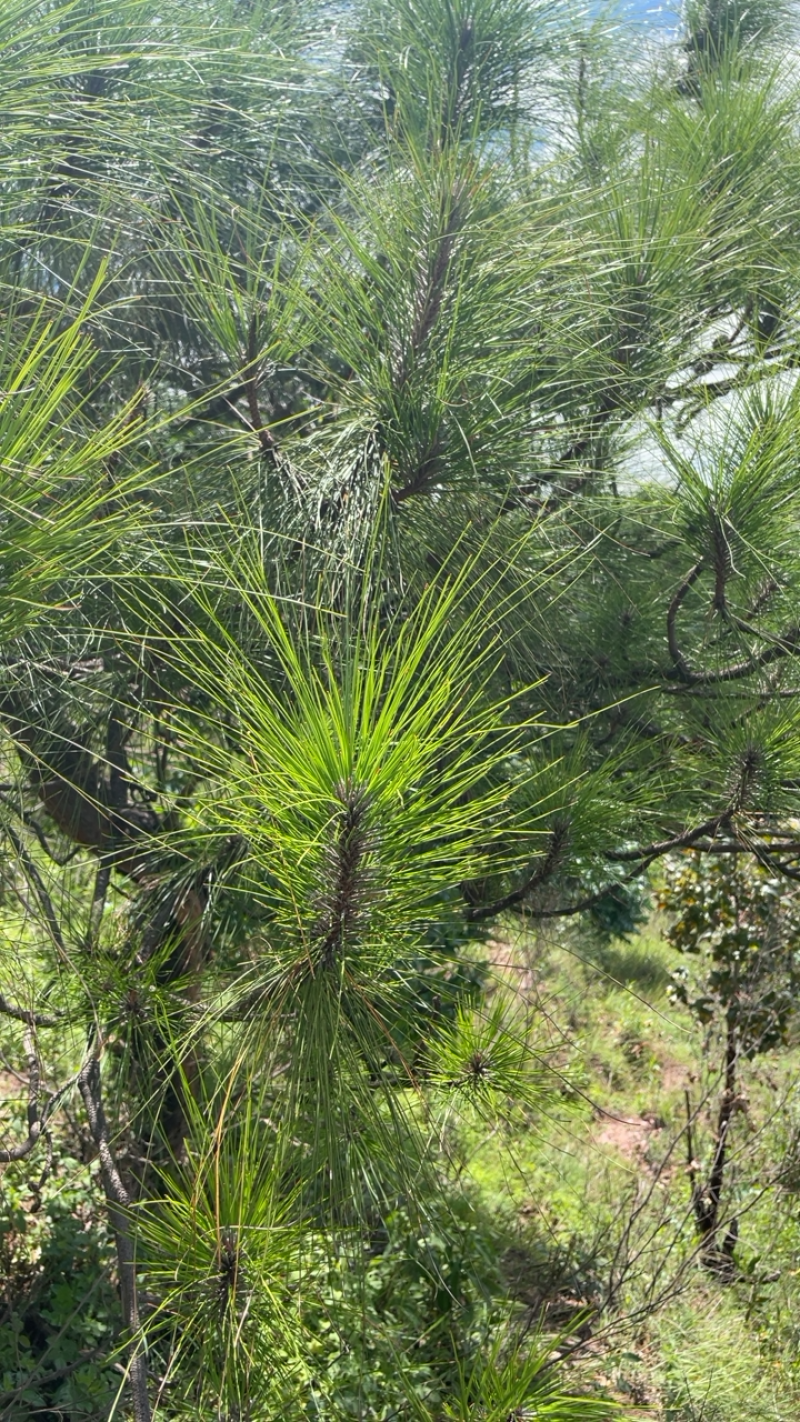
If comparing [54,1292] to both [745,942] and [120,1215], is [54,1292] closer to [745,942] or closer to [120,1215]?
[120,1215]

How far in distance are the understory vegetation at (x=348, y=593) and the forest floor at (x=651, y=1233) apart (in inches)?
9.1

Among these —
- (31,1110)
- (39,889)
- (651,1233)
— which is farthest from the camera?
(651,1233)

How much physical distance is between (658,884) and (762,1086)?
5.61 ft

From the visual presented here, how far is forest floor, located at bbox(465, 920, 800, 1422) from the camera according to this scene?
9.30 feet

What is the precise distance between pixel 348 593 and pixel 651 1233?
3.14 metres

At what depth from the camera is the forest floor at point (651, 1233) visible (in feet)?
9.30

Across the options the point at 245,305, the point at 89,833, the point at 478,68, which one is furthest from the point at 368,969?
the point at 478,68

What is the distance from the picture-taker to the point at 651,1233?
3736mm

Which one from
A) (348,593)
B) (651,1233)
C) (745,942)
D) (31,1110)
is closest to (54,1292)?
(31,1110)

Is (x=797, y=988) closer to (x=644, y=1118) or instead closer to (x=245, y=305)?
(x=644, y=1118)

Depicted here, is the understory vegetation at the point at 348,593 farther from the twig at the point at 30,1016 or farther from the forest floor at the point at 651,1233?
the forest floor at the point at 651,1233

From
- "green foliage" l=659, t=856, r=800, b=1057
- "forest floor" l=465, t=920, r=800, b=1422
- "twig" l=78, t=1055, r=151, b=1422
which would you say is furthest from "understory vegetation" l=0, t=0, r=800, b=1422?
"green foliage" l=659, t=856, r=800, b=1057

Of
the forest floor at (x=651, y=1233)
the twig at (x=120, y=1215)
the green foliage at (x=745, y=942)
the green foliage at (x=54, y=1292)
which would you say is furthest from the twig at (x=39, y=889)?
the green foliage at (x=745, y=942)

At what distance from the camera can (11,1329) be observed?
8.94ft
